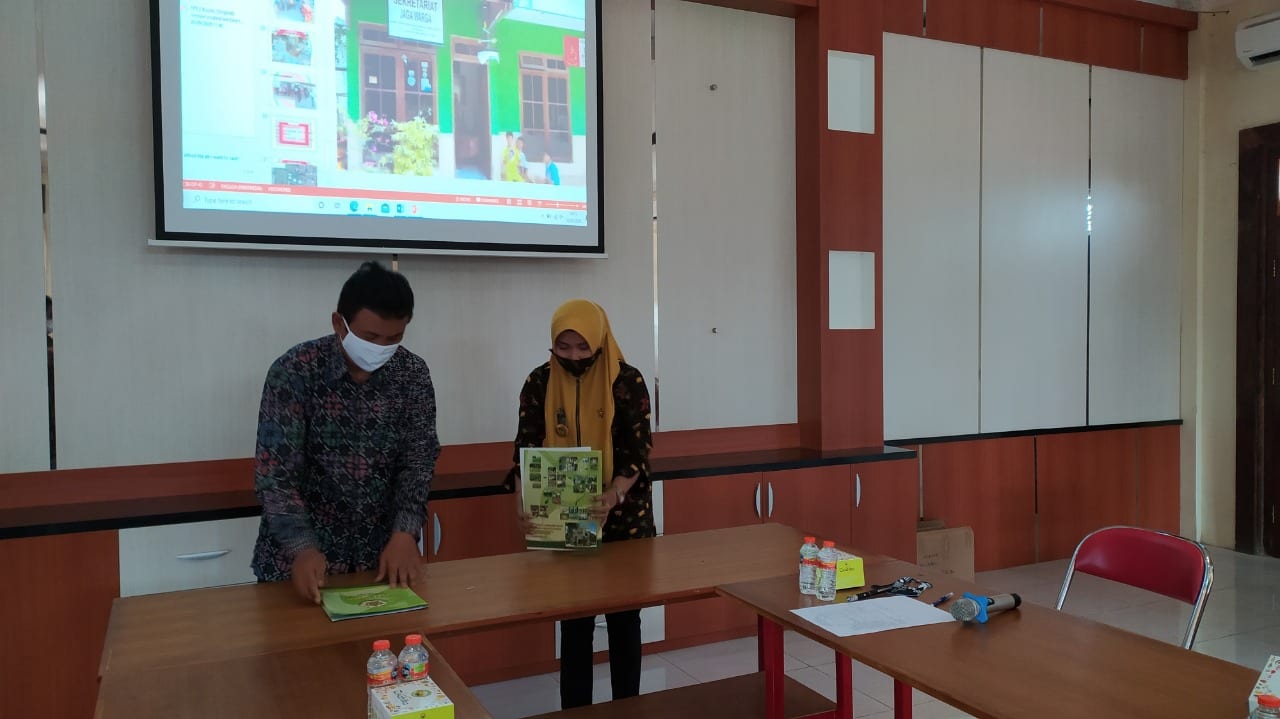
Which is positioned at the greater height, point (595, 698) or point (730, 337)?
point (730, 337)

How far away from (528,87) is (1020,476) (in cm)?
369

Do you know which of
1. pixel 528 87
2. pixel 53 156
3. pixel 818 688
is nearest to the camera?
pixel 53 156

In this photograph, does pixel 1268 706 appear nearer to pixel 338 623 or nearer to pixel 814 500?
pixel 338 623

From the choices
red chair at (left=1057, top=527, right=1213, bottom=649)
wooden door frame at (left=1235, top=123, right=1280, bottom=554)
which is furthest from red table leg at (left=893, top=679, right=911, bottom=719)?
wooden door frame at (left=1235, top=123, right=1280, bottom=554)

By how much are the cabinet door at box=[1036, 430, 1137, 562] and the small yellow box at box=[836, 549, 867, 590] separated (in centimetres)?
357

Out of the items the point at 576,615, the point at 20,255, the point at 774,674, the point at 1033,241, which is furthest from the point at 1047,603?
the point at 20,255

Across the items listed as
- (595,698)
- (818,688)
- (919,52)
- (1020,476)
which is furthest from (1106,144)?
(595,698)

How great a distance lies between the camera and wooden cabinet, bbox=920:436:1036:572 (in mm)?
5082

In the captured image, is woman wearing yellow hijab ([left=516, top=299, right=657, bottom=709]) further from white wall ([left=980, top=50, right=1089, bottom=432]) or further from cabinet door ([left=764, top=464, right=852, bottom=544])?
white wall ([left=980, top=50, right=1089, bottom=432])

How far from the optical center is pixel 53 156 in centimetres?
323

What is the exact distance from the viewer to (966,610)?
2018 millimetres

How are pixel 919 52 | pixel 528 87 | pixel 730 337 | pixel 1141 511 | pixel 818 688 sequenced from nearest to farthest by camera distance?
pixel 818 688
pixel 528 87
pixel 730 337
pixel 919 52
pixel 1141 511

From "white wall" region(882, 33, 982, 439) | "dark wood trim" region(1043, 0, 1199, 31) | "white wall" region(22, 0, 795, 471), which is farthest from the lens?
"dark wood trim" region(1043, 0, 1199, 31)

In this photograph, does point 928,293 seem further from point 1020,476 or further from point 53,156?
point 53,156
